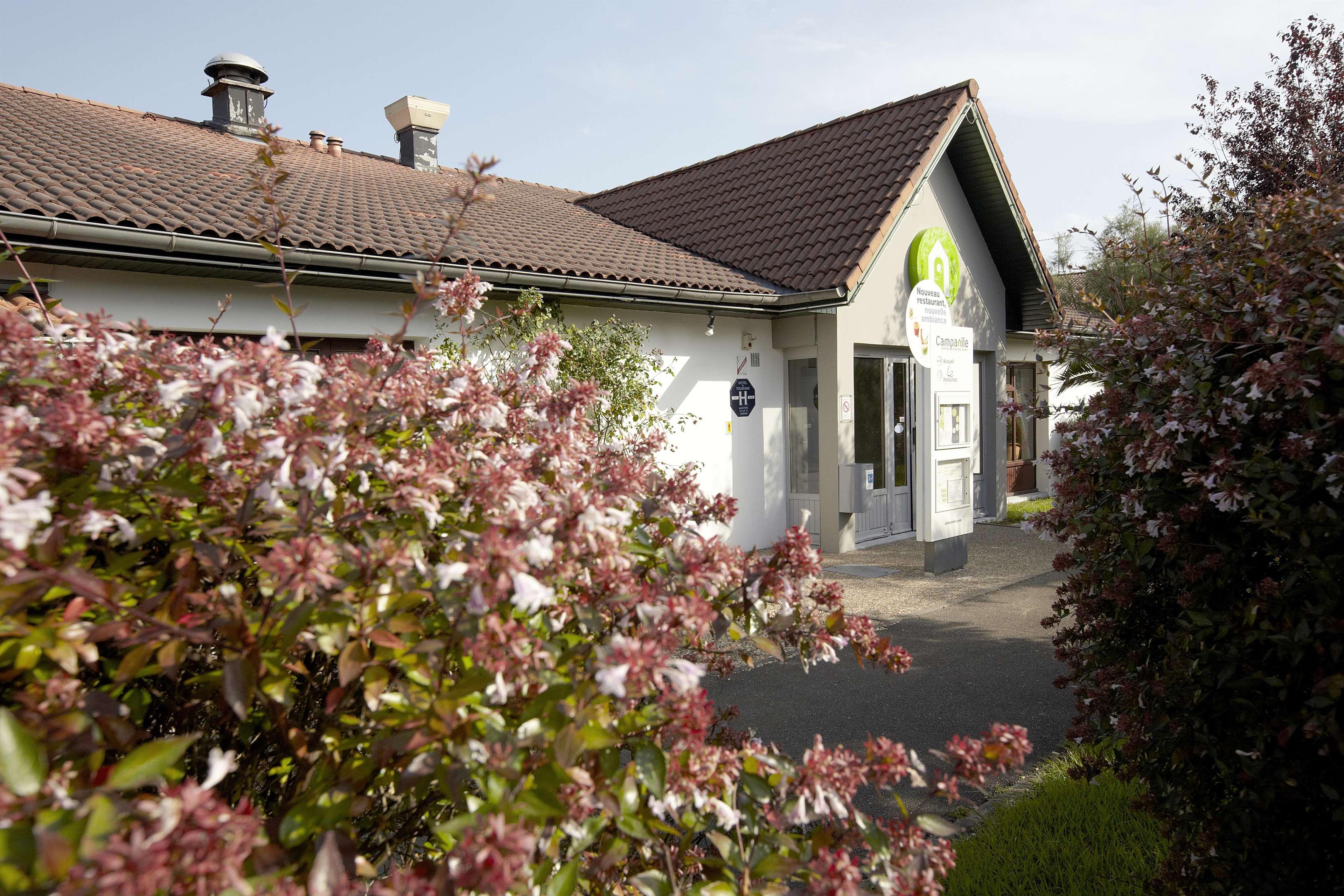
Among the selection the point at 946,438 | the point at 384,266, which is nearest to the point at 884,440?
the point at 946,438

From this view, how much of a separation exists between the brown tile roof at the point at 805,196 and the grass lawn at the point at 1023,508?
16.7ft

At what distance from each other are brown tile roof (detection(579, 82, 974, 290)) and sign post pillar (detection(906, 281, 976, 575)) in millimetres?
1163

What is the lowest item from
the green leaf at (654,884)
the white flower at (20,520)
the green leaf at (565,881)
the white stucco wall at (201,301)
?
the green leaf at (654,884)

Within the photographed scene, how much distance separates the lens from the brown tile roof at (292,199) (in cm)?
658

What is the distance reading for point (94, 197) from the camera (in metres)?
6.50

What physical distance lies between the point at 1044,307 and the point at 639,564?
13896mm

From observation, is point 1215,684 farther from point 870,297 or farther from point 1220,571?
point 870,297

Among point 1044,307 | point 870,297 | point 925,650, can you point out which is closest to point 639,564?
point 925,650

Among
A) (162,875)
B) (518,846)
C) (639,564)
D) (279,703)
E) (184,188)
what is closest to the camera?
(162,875)

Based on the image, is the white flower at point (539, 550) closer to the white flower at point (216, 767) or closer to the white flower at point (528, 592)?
the white flower at point (528, 592)

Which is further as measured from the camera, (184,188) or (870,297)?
(870,297)

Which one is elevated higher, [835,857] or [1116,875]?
[835,857]

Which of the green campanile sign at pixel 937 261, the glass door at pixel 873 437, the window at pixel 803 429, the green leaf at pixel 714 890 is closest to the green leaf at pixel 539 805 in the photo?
the green leaf at pixel 714 890

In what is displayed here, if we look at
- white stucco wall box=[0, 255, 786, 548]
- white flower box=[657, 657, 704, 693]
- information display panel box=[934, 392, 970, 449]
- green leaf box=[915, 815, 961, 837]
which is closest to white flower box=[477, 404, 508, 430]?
white flower box=[657, 657, 704, 693]
